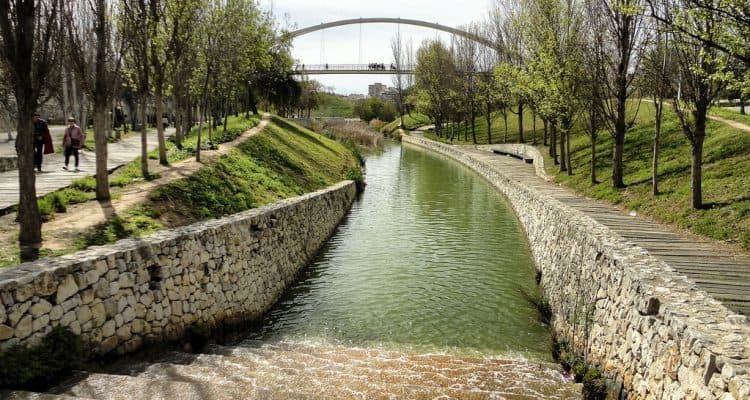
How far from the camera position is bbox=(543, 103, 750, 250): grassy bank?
39.6ft

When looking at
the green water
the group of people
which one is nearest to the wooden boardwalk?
the green water

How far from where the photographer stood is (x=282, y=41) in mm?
45375

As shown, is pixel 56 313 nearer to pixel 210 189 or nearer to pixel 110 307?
pixel 110 307

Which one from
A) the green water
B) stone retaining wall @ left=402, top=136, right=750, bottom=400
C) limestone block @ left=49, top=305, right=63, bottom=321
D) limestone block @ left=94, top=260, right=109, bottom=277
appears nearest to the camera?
stone retaining wall @ left=402, top=136, right=750, bottom=400

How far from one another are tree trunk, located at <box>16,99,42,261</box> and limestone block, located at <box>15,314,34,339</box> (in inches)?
99.5

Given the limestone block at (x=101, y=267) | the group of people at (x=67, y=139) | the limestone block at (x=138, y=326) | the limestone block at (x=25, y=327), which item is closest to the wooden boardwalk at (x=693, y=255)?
the limestone block at (x=138, y=326)

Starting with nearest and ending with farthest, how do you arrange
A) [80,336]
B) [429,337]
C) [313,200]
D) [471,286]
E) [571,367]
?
[80,336], [571,367], [429,337], [471,286], [313,200]

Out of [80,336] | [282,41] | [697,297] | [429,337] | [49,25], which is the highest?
[282,41]

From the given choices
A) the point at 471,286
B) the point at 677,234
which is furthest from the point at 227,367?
the point at 677,234

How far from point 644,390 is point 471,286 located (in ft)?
25.3

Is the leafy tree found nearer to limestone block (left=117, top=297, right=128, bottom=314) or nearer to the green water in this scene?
the green water

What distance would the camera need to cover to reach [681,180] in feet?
55.1

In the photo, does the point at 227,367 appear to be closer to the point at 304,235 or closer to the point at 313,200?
the point at 304,235

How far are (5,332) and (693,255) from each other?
36.9ft
